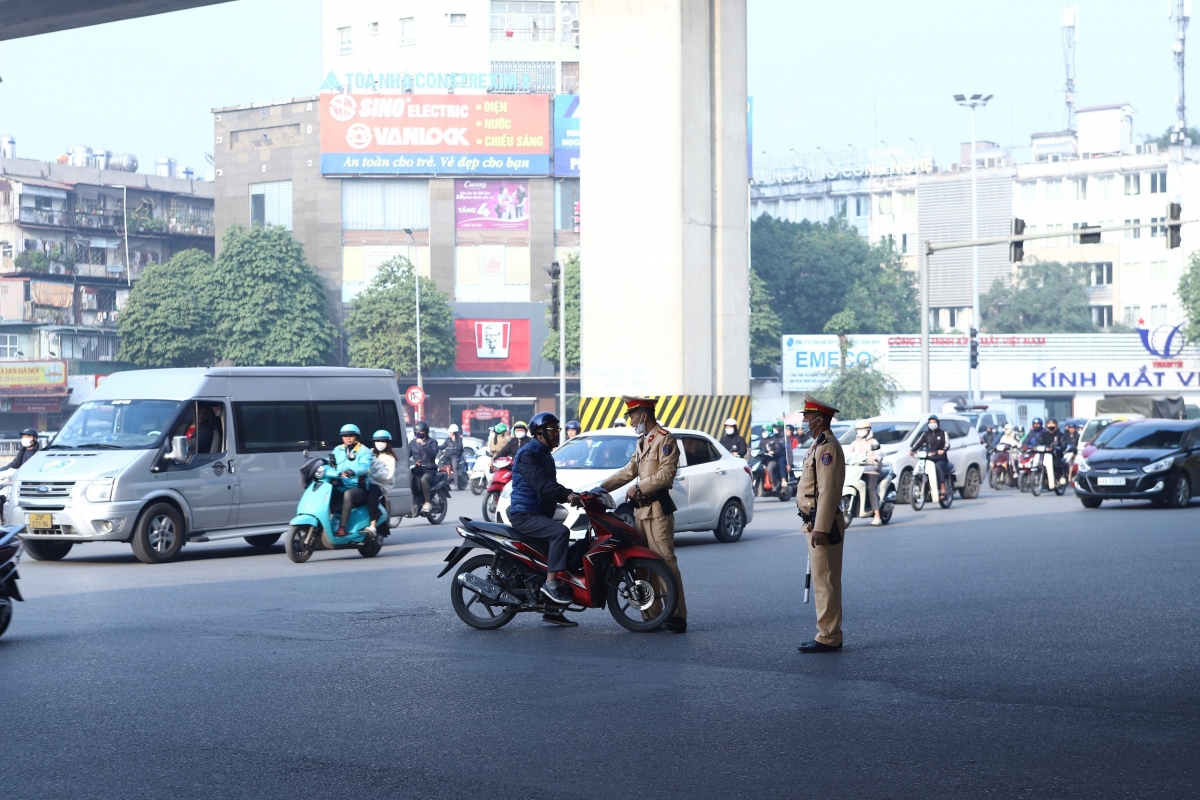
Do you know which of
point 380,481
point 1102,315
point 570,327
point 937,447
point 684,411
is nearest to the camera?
point 380,481

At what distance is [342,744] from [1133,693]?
4.25 metres

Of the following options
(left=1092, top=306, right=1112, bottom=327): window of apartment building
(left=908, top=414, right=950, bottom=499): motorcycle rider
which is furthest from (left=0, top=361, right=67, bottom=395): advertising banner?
(left=1092, top=306, right=1112, bottom=327): window of apartment building

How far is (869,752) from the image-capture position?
6320 millimetres

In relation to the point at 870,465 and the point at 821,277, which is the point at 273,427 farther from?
the point at 821,277

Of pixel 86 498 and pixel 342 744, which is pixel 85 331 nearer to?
pixel 86 498

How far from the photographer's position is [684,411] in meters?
25.1

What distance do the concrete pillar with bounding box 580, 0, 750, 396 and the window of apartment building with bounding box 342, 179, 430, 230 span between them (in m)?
48.6

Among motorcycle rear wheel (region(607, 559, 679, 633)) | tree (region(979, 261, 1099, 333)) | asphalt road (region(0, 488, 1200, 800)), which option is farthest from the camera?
tree (region(979, 261, 1099, 333))

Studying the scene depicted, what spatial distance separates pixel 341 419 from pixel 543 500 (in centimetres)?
895

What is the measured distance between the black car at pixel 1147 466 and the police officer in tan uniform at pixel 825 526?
1706 centimetres

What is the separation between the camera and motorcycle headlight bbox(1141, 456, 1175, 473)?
81.7 feet

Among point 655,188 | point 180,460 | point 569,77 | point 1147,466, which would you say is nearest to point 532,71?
point 569,77

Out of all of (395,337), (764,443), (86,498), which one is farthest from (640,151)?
(395,337)

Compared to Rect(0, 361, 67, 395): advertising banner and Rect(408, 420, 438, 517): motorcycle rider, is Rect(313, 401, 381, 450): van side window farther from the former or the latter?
Rect(0, 361, 67, 395): advertising banner
